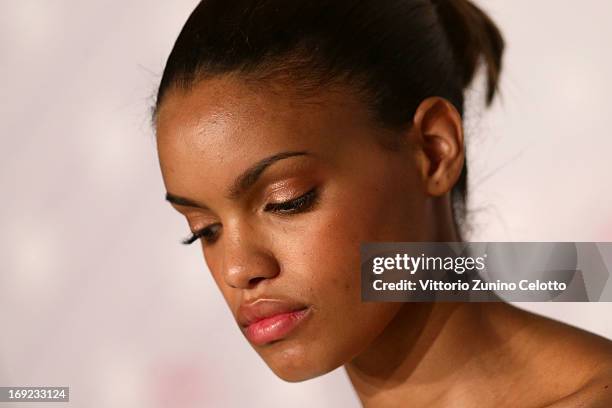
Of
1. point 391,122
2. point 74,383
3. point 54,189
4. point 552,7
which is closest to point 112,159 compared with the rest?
point 54,189

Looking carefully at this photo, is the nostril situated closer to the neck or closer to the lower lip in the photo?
the lower lip

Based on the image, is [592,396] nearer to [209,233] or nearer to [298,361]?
[298,361]

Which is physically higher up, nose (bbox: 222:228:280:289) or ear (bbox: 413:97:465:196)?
ear (bbox: 413:97:465:196)

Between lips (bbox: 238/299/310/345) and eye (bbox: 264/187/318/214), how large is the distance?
8 centimetres

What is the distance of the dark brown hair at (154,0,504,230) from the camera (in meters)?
0.75

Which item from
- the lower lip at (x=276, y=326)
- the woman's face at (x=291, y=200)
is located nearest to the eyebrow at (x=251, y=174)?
the woman's face at (x=291, y=200)

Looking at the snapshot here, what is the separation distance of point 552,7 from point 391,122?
10.6 inches

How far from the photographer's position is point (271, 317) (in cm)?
78

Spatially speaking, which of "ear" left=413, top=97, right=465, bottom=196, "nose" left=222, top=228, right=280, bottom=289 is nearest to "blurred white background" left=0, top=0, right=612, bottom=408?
"ear" left=413, top=97, right=465, bottom=196

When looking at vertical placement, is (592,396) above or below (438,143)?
below

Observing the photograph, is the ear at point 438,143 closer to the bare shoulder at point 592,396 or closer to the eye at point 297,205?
the eye at point 297,205

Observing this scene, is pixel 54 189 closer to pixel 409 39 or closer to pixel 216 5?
pixel 216 5

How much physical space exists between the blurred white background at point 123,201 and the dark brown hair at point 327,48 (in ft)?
0.47

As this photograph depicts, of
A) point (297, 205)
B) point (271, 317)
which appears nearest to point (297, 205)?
point (297, 205)
